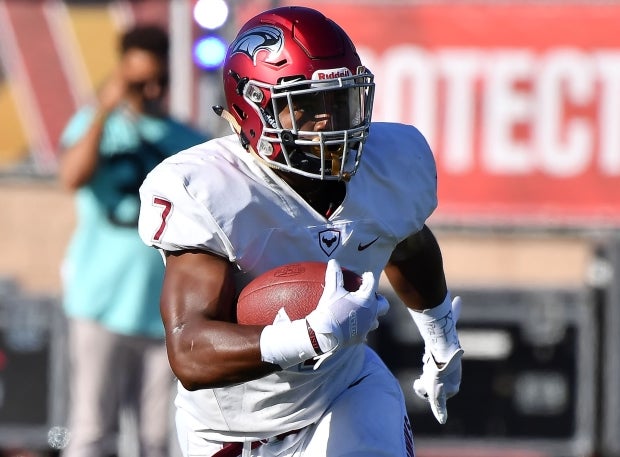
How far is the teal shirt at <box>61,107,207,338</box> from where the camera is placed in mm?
5301

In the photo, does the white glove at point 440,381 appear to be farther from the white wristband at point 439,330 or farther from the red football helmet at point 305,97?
the red football helmet at point 305,97

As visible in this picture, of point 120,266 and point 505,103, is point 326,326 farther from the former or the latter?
point 505,103

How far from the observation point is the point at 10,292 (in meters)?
6.92

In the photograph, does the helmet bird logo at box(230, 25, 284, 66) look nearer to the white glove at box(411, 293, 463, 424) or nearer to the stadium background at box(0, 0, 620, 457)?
the white glove at box(411, 293, 463, 424)

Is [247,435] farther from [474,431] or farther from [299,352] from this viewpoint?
[474,431]

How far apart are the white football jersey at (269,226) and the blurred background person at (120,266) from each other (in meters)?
1.90

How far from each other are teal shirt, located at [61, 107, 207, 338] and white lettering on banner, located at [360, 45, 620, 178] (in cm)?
226

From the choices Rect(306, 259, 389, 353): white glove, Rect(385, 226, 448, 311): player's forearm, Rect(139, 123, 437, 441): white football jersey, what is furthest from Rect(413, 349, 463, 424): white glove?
Rect(306, 259, 389, 353): white glove

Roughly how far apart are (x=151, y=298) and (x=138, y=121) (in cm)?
70

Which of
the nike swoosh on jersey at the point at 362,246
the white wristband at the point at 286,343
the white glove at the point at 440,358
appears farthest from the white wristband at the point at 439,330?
the white wristband at the point at 286,343

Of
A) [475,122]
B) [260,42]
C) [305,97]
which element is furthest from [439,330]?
[475,122]

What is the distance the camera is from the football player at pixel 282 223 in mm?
3014

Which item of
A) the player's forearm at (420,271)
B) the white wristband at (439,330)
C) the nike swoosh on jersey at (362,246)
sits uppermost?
the nike swoosh on jersey at (362,246)

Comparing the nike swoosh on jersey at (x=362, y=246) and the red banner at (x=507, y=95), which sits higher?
the nike swoosh on jersey at (x=362, y=246)
